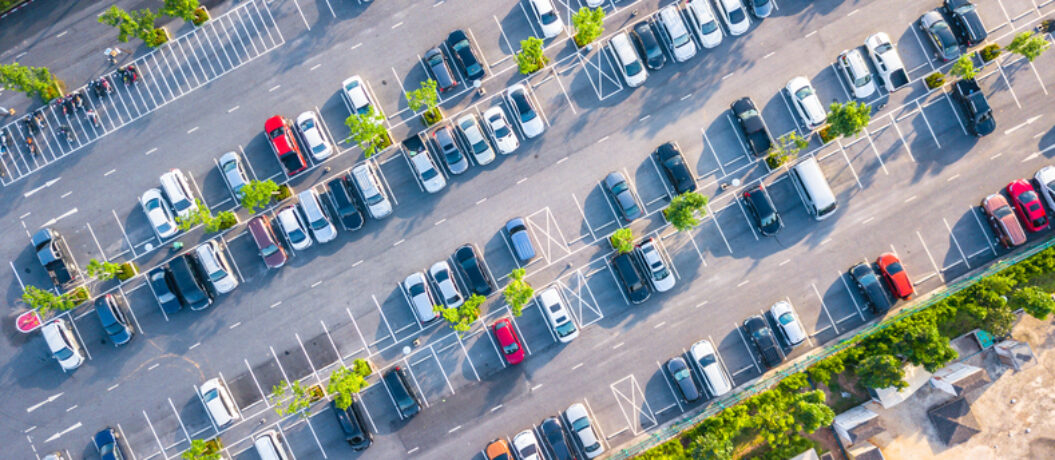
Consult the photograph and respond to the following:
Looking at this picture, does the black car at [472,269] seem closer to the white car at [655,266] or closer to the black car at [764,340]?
the white car at [655,266]

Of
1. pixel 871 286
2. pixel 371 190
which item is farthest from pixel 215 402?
pixel 871 286

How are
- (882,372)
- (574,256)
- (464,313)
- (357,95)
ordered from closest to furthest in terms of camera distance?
1. (882,372)
2. (464,313)
3. (357,95)
4. (574,256)

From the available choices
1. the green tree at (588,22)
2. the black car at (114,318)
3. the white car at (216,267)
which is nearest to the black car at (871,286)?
the green tree at (588,22)

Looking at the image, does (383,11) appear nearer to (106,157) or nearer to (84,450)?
(106,157)

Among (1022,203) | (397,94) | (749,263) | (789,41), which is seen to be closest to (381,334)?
(397,94)

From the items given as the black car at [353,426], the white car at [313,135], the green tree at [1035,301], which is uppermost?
the white car at [313,135]

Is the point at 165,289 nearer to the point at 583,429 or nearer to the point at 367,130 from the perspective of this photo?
the point at 367,130
